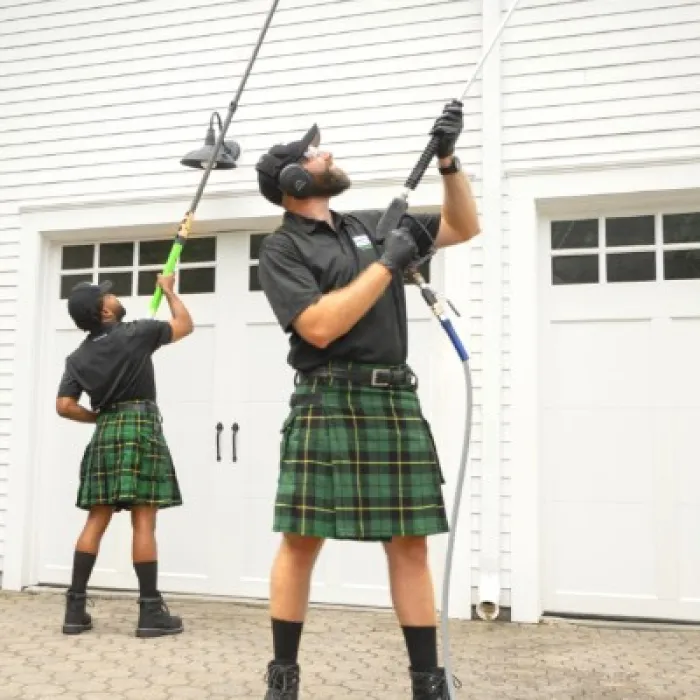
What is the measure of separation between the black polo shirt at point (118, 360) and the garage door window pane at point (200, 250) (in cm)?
132

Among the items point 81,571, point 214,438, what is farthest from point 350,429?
point 214,438

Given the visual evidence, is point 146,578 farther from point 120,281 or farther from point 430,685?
point 120,281

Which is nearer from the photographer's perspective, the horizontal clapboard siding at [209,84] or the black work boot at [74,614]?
the black work boot at [74,614]

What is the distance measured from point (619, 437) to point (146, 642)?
7.75ft

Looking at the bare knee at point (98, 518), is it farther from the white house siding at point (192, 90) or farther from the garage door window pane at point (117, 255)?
the garage door window pane at point (117, 255)

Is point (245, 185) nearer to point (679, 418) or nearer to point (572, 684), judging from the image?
point (679, 418)

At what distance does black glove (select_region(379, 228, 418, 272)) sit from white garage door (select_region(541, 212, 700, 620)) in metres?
2.36

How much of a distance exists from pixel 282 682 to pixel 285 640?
0.33 ft

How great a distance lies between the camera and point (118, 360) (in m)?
3.89

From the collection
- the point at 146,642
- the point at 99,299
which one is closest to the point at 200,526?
the point at 146,642

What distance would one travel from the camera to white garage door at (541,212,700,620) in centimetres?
423

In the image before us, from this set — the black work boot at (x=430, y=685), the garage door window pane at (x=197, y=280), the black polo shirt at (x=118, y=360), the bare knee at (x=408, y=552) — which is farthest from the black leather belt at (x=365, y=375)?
the garage door window pane at (x=197, y=280)

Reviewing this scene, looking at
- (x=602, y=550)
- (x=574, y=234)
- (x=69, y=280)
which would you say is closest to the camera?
(x=602, y=550)

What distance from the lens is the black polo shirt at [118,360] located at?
12.8 ft
